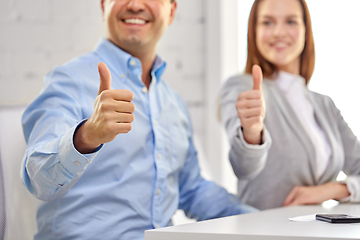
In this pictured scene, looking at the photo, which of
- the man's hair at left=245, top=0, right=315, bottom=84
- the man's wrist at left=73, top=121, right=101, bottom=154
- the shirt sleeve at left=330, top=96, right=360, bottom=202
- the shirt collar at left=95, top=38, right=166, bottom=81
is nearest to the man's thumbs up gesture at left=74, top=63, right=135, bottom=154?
the man's wrist at left=73, top=121, right=101, bottom=154

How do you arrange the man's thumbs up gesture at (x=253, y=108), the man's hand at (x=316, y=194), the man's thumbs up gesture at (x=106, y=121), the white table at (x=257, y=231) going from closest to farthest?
the white table at (x=257, y=231) < the man's thumbs up gesture at (x=106, y=121) < the man's thumbs up gesture at (x=253, y=108) < the man's hand at (x=316, y=194)

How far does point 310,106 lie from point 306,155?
133mm

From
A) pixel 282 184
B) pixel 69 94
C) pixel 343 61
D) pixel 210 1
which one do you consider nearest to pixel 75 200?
pixel 69 94

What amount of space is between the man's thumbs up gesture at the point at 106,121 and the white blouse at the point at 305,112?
579 mm

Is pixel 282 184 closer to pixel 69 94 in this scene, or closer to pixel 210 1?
pixel 69 94

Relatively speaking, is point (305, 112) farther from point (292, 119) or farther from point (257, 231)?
point (257, 231)

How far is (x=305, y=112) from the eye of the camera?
1.04 metres

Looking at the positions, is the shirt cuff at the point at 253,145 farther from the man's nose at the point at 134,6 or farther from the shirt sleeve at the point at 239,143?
the man's nose at the point at 134,6

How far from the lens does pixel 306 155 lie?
1010mm

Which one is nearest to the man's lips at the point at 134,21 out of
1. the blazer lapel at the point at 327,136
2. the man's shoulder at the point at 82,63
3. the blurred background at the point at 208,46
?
the man's shoulder at the point at 82,63

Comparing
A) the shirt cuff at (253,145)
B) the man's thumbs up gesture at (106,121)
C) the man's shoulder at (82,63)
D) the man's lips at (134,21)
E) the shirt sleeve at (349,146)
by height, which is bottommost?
the shirt sleeve at (349,146)

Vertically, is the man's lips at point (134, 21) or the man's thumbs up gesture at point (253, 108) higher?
the man's lips at point (134, 21)

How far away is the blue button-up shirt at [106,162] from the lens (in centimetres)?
65

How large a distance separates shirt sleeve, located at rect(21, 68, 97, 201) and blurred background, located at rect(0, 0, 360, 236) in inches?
5.1
